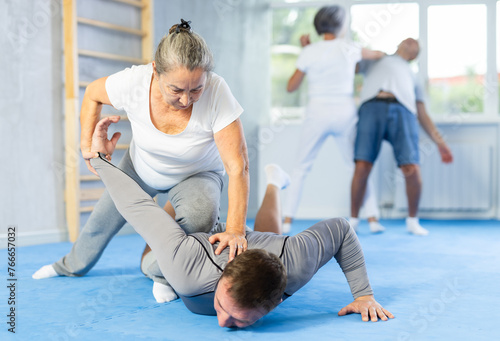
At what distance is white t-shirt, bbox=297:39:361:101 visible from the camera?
3775 millimetres

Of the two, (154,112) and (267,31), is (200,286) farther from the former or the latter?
(267,31)

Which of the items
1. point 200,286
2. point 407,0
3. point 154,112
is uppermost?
point 407,0

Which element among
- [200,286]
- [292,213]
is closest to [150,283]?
[200,286]

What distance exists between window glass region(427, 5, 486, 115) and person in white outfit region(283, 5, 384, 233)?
1329 millimetres

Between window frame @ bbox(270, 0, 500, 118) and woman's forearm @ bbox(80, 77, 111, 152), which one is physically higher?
window frame @ bbox(270, 0, 500, 118)

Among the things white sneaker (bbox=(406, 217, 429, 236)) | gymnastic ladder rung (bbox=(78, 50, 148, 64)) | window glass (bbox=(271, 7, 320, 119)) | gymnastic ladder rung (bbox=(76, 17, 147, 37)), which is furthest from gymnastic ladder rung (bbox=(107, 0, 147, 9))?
white sneaker (bbox=(406, 217, 429, 236))

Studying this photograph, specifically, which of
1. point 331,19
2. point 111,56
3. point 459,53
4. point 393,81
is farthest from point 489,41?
point 111,56

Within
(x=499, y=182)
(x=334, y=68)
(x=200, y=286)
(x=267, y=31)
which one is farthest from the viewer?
(x=267, y=31)

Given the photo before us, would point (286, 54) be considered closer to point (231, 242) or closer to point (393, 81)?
point (393, 81)

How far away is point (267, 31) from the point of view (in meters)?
5.08

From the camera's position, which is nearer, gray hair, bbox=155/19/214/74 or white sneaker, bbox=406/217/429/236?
gray hair, bbox=155/19/214/74

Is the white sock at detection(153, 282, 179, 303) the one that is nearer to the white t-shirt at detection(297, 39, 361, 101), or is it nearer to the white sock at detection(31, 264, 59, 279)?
the white sock at detection(31, 264, 59, 279)

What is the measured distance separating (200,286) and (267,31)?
3875 millimetres

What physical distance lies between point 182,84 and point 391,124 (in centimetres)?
248
